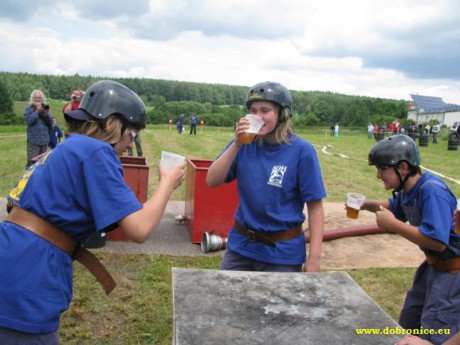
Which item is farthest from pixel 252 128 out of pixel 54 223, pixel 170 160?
pixel 54 223

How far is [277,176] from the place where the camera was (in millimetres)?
3162

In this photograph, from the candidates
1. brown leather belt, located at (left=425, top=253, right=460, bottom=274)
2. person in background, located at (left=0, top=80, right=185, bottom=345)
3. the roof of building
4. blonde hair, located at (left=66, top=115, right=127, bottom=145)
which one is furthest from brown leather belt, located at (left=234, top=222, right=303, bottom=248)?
the roof of building

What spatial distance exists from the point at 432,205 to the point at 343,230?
4.42 metres

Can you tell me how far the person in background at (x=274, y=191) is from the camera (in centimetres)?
316

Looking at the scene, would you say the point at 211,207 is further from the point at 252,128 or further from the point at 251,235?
the point at 252,128

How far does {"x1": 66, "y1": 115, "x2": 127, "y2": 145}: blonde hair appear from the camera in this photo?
2322mm

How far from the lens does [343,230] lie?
734cm

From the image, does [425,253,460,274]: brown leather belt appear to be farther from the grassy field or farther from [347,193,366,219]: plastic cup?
the grassy field

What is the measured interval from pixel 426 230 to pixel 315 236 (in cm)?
75

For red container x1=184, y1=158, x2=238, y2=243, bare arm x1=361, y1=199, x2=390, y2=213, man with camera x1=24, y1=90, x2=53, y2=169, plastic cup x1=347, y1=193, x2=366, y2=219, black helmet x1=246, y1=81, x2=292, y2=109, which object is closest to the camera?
black helmet x1=246, y1=81, x2=292, y2=109

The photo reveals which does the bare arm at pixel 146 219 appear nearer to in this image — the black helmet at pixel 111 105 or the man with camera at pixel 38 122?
the black helmet at pixel 111 105

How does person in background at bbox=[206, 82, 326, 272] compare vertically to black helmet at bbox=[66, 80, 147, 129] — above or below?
below

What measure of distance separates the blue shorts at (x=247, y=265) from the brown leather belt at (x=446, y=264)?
97cm

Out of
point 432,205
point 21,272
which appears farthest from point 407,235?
point 21,272
